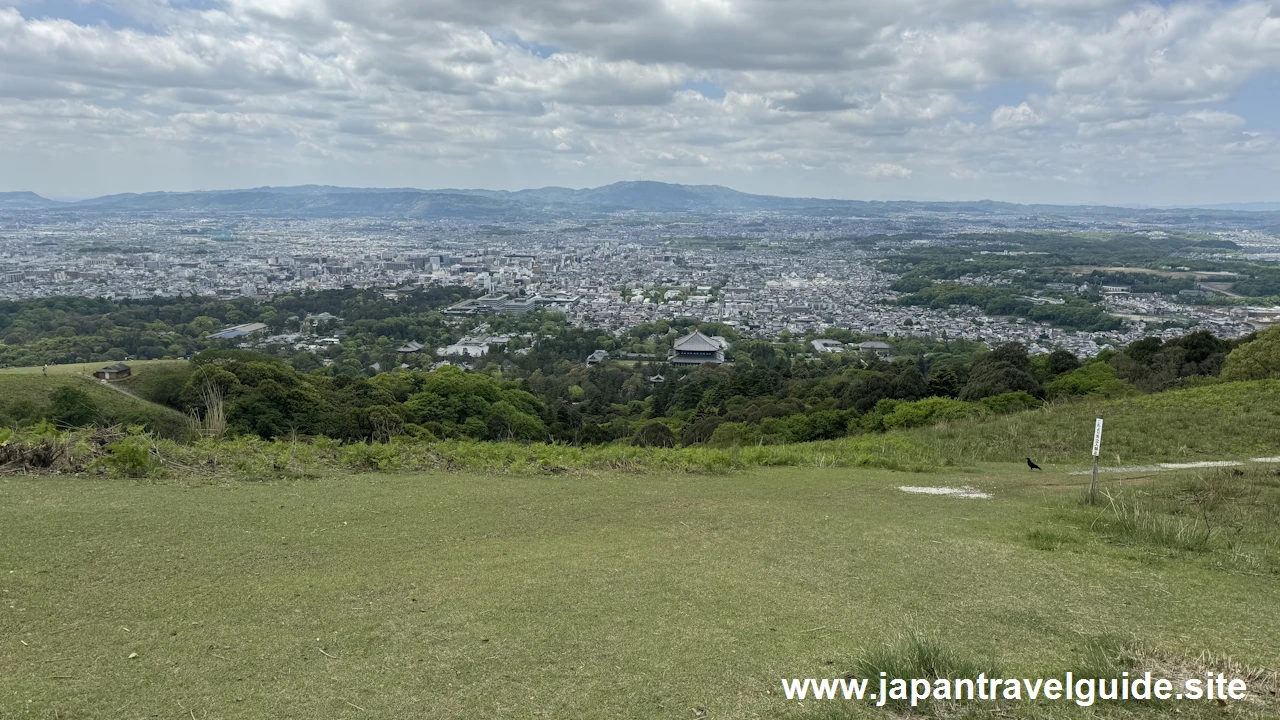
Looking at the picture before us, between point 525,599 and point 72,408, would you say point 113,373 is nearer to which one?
point 72,408

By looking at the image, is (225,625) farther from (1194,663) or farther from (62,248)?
(62,248)

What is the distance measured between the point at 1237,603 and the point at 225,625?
6245mm

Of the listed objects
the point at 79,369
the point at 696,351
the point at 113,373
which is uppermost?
the point at 113,373

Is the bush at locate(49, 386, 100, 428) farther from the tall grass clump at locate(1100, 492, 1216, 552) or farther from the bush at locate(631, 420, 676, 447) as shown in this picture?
the tall grass clump at locate(1100, 492, 1216, 552)

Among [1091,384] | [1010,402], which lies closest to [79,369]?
[1010,402]

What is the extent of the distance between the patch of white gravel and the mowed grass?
120cm

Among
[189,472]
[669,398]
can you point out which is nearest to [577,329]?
[669,398]

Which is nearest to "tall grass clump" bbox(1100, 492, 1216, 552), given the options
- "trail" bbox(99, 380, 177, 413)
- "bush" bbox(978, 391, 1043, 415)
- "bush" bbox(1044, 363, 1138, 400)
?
"bush" bbox(978, 391, 1043, 415)

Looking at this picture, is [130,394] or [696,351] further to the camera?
[696,351]

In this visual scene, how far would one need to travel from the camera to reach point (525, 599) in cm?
491

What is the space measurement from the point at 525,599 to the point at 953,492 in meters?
6.40

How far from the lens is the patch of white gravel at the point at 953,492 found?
9.23 meters

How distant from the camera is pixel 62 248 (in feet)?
311

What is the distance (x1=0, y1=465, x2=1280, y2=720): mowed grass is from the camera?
3723mm
